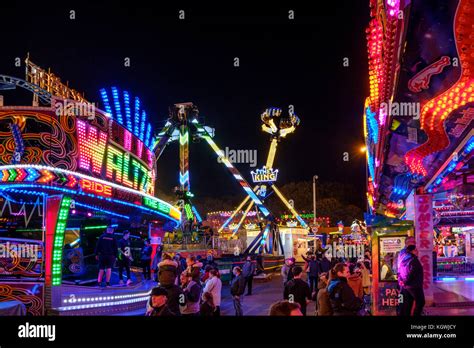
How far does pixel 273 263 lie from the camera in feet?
113

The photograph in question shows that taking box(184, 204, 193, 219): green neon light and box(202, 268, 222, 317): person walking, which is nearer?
box(202, 268, 222, 317): person walking

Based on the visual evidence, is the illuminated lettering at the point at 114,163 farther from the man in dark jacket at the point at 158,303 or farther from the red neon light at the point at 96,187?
the man in dark jacket at the point at 158,303

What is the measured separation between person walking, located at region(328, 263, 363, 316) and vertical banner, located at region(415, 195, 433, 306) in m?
7.69

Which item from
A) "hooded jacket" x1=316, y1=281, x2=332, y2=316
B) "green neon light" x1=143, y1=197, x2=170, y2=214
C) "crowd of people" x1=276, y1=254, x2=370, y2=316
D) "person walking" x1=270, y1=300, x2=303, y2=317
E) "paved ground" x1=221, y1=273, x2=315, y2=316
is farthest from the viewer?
"green neon light" x1=143, y1=197, x2=170, y2=214

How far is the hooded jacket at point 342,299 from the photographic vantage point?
7.00 metres

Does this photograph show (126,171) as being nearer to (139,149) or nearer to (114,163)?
(114,163)

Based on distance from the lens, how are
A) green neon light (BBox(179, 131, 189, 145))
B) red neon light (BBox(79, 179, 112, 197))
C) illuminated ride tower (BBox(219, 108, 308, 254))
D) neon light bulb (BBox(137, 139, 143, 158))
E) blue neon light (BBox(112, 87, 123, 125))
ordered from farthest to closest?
green neon light (BBox(179, 131, 189, 145)) → illuminated ride tower (BBox(219, 108, 308, 254)) → blue neon light (BBox(112, 87, 123, 125)) → neon light bulb (BBox(137, 139, 143, 158)) → red neon light (BBox(79, 179, 112, 197))

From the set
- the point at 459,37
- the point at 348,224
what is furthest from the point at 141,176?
the point at 348,224

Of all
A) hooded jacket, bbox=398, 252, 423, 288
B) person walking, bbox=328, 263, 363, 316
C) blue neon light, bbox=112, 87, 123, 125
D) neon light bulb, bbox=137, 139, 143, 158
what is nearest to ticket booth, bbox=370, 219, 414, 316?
hooded jacket, bbox=398, 252, 423, 288

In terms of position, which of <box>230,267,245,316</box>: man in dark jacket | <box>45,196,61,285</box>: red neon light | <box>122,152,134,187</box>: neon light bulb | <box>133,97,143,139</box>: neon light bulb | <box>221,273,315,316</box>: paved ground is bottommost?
<box>221,273,315,316</box>: paved ground

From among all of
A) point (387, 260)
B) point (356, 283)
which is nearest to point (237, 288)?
point (356, 283)

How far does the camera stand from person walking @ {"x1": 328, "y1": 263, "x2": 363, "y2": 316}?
7.00 m

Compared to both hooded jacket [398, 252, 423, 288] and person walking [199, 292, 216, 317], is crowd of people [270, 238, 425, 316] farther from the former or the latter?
person walking [199, 292, 216, 317]

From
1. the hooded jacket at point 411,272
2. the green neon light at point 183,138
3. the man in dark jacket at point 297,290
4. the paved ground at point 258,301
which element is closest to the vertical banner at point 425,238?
the paved ground at point 258,301
